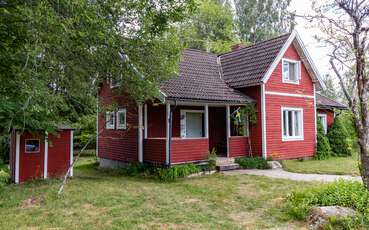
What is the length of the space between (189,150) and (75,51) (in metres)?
6.69

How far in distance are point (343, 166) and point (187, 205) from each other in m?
9.03

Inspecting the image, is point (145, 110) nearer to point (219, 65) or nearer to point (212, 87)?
point (212, 87)

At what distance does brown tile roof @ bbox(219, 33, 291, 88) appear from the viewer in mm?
15008

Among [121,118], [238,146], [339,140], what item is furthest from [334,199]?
[339,140]

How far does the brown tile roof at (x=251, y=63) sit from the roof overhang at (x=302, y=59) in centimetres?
16

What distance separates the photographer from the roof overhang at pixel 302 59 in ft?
48.6

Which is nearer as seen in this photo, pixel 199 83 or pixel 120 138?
pixel 199 83

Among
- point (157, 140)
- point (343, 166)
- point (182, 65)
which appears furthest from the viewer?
point (182, 65)

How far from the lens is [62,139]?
11.6 meters

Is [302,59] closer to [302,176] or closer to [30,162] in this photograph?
[302,176]

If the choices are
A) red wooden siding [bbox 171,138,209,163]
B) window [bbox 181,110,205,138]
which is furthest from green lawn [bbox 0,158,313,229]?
window [bbox 181,110,205,138]

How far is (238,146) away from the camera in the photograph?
14.5m

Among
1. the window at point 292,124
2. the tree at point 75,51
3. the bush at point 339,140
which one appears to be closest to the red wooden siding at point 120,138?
the tree at point 75,51

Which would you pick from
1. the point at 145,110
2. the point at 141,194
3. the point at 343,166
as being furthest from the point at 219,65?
the point at 141,194
